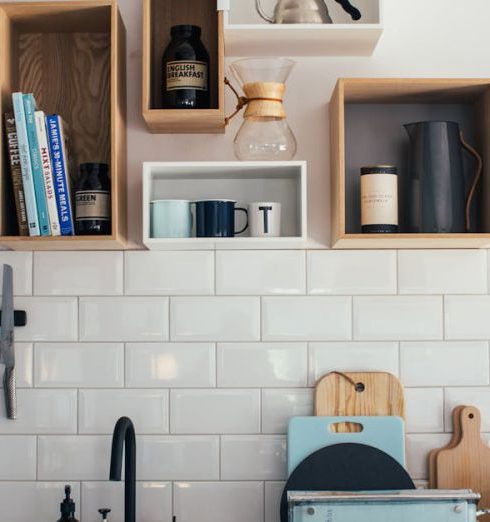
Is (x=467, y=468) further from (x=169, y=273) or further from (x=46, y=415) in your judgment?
(x=46, y=415)

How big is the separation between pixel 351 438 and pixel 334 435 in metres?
0.04

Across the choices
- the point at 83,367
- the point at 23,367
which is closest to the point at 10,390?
the point at 23,367

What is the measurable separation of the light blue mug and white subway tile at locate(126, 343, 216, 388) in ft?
0.95

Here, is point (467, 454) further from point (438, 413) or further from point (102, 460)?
point (102, 460)

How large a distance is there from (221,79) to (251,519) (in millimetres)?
1000

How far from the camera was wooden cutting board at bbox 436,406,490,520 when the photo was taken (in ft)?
6.56

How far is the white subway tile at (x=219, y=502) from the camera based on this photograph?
2.04 m

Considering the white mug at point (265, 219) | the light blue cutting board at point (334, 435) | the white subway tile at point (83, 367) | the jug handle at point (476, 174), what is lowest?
the light blue cutting board at point (334, 435)

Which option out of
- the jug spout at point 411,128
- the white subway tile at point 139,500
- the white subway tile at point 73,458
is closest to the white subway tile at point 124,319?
the white subway tile at point 73,458

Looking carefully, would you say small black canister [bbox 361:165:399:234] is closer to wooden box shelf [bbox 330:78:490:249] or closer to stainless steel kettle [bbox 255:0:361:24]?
wooden box shelf [bbox 330:78:490:249]

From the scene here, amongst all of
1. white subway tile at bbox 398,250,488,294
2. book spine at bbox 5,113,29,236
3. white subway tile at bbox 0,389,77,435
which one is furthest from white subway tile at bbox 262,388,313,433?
book spine at bbox 5,113,29,236

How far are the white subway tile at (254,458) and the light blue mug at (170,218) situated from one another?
1.66 ft

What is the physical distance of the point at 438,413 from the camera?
2049 millimetres

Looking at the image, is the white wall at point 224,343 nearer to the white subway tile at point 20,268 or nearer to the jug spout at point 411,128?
the white subway tile at point 20,268
